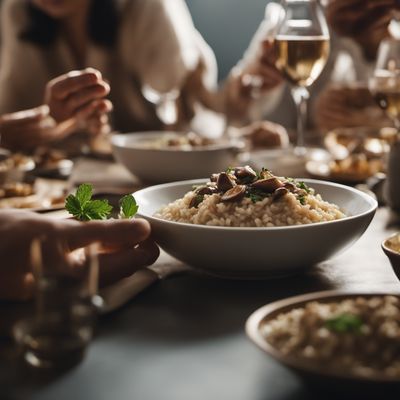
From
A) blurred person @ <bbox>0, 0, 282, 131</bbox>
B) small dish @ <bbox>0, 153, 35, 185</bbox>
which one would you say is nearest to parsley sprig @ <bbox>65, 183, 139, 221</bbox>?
small dish @ <bbox>0, 153, 35, 185</bbox>

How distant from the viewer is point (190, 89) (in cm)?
367

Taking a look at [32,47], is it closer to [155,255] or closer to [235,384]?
[155,255]

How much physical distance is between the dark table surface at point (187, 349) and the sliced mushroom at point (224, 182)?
14 cm

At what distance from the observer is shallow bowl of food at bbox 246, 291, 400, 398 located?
69cm

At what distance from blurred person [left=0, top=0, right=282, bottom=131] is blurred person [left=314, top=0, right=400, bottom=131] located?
756 millimetres

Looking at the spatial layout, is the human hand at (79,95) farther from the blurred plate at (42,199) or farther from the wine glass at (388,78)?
the wine glass at (388,78)

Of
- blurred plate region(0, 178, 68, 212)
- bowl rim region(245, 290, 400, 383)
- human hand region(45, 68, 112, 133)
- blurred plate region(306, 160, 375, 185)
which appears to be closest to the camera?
bowl rim region(245, 290, 400, 383)

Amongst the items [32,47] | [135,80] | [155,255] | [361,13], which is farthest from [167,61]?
[155,255]

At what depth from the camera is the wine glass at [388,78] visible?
5.38 ft

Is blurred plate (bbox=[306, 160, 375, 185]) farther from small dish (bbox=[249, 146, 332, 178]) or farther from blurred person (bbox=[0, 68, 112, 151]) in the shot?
blurred person (bbox=[0, 68, 112, 151])

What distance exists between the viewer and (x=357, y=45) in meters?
2.63

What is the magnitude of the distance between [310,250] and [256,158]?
0.98 m

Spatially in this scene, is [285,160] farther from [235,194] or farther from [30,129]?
[235,194]

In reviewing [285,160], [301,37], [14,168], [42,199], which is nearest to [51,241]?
[42,199]
